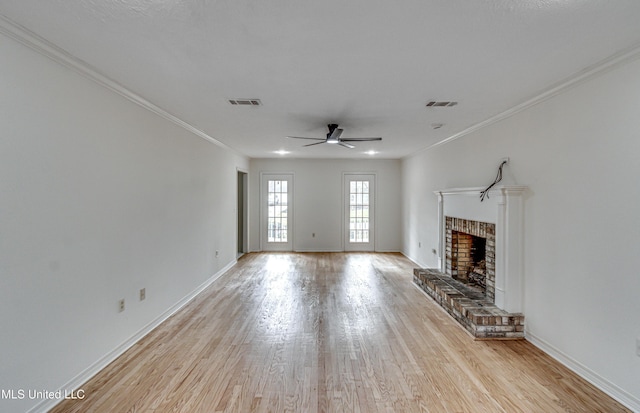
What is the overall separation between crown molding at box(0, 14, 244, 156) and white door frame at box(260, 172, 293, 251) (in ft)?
14.2

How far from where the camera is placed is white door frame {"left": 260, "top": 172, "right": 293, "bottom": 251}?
7.75 m

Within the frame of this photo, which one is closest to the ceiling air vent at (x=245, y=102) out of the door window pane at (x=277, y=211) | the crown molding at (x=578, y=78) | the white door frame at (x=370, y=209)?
the crown molding at (x=578, y=78)

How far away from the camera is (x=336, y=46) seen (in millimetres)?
2000

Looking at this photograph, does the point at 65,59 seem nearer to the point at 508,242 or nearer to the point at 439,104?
the point at 439,104

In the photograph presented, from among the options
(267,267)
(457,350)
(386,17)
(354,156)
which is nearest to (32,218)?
(386,17)

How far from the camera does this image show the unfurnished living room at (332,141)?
70.4 inches

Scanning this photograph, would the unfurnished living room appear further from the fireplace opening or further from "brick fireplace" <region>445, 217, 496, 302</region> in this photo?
the fireplace opening

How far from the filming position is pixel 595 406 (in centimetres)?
208

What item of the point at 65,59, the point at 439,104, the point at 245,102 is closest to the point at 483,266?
the point at 439,104

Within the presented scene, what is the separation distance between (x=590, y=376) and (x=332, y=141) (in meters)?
3.47

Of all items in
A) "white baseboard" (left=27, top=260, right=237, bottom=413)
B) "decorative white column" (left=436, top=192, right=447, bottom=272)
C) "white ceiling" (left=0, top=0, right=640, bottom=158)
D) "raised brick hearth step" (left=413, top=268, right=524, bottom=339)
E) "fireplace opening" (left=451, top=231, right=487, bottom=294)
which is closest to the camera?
"white ceiling" (left=0, top=0, right=640, bottom=158)

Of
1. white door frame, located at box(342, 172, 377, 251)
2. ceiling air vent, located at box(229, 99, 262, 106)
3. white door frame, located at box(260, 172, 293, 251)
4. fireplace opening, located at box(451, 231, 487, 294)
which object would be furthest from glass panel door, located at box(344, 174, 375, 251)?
ceiling air vent, located at box(229, 99, 262, 106)

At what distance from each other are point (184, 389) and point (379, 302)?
8.74ft

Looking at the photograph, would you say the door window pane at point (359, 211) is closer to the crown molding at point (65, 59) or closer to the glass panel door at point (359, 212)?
the glass panel door at point (359, 212)
